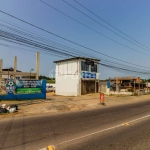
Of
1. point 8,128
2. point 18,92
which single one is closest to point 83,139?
point 8,128

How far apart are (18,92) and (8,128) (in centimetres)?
1188

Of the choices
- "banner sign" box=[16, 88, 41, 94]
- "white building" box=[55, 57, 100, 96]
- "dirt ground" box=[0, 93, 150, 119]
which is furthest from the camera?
"white building" box=[55, 57, 100, 96]

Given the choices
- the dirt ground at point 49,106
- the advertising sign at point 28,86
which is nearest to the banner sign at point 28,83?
the advertising sign at point 28,86

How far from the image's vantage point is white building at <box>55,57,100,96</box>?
3183cm

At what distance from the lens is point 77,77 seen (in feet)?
104

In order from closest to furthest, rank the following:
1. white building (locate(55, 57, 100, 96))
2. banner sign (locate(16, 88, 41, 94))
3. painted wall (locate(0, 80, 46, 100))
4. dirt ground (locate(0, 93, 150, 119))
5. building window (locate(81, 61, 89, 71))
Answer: dirt ground (locate(0, 93, 150, 119)) < painted wall (locate(0, 80, 46, 100)) < banner sign (locate(16, 88, 41, 94)) < white building (locate(55, 57, 100, 96)) < building window (locate(81, 61, 89, 71))

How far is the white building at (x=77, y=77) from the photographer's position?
31.8m

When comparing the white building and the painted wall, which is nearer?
the painted wall

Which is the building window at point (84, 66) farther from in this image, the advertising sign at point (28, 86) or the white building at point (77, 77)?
the advertising sign at point (28, 86)

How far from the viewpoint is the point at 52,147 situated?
18.4ft

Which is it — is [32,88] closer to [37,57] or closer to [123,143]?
[37,57]

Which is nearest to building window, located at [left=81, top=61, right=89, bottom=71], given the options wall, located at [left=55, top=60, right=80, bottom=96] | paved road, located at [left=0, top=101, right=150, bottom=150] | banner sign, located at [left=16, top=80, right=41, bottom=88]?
wall, located at [left=55, top=60, right=80, bottom=96]

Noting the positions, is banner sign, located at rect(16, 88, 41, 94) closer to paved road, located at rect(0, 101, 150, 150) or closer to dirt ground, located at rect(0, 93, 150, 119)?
dirt ground, located at rect(0, 93, 150, 119)

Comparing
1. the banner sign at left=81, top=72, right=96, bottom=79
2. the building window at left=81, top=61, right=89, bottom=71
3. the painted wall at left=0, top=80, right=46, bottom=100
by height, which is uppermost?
the building window at left=81, top=61, right=89, bottom=71
